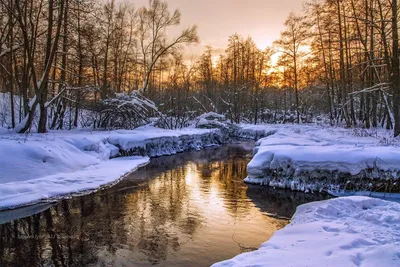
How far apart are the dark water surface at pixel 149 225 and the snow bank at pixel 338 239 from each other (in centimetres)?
82

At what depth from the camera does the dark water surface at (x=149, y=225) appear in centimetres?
543

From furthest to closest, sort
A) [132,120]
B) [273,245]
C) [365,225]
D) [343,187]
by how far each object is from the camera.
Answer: [132,120] → [343,187] → [365,225] → [273,245]

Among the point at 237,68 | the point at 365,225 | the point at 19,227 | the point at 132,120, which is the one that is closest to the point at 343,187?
the point at 365,225

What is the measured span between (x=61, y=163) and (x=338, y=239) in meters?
9.34

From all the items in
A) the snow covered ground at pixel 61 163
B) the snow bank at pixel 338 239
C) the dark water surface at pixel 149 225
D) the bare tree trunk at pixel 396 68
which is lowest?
the dark water surface at pixel 149 225

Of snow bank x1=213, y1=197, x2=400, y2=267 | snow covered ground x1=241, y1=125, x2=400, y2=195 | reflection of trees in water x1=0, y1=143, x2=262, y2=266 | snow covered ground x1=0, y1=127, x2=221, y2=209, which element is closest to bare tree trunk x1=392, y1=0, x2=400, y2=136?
snow covered ground x1=241, y1=125, x2=400, y2=195

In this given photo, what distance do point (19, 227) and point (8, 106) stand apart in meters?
18.8

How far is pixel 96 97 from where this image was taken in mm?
22641

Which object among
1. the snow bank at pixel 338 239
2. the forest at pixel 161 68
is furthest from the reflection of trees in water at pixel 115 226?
the forest at pixel 161 68

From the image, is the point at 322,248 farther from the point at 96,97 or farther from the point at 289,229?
the point at 96,97

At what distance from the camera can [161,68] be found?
112 ft

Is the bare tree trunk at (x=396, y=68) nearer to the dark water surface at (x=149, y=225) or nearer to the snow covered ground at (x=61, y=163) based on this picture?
the dark water surface at (x=149, y=225)

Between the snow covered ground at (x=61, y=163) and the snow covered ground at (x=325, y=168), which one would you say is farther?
the snow covered ground at (x=325, y=168)

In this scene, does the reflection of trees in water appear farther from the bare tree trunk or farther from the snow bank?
the bare tree trunk
